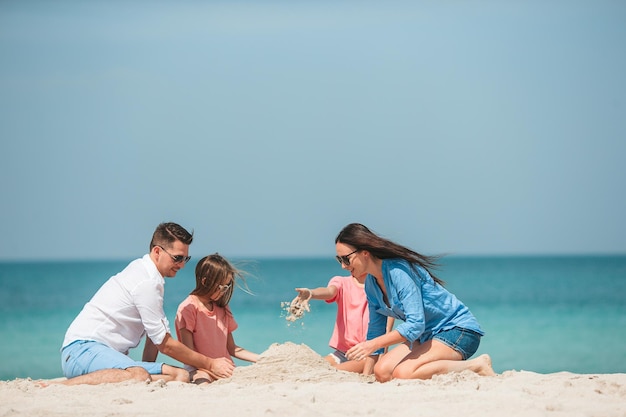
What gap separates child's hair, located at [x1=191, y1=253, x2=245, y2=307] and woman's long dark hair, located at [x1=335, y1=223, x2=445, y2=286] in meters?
1.00

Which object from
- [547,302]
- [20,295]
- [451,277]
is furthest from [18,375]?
[451,277]

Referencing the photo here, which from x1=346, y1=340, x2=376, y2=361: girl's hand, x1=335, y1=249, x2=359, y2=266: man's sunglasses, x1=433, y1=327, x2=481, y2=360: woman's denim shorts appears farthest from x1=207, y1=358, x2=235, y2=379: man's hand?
x1=433, y1=327, x2=481, y2=360: woman's denim shorts

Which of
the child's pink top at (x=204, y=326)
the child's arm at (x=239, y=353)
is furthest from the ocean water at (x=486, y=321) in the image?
the child's arm at (x=239, y=353)

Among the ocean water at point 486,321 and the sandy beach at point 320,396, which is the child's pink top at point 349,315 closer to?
the ocean water at point 486,321

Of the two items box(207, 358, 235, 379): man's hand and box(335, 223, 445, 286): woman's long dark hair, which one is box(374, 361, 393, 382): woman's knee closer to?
box(335, 223, 445, 286): woman's long dark hair

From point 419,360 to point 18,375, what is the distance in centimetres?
843

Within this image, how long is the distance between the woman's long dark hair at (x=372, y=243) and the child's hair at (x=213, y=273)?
1005 mm

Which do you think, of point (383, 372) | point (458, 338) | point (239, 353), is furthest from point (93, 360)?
point (458, 338)

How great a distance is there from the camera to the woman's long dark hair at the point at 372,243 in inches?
251

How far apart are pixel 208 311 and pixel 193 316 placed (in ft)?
A: 0.49

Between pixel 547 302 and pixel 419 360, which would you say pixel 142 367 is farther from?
pixel 547 302

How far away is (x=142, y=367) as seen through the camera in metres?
6.41

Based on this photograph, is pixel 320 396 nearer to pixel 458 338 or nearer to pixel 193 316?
pixel 458 338

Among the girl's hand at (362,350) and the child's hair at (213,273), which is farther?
the child's hair at (213,273)
